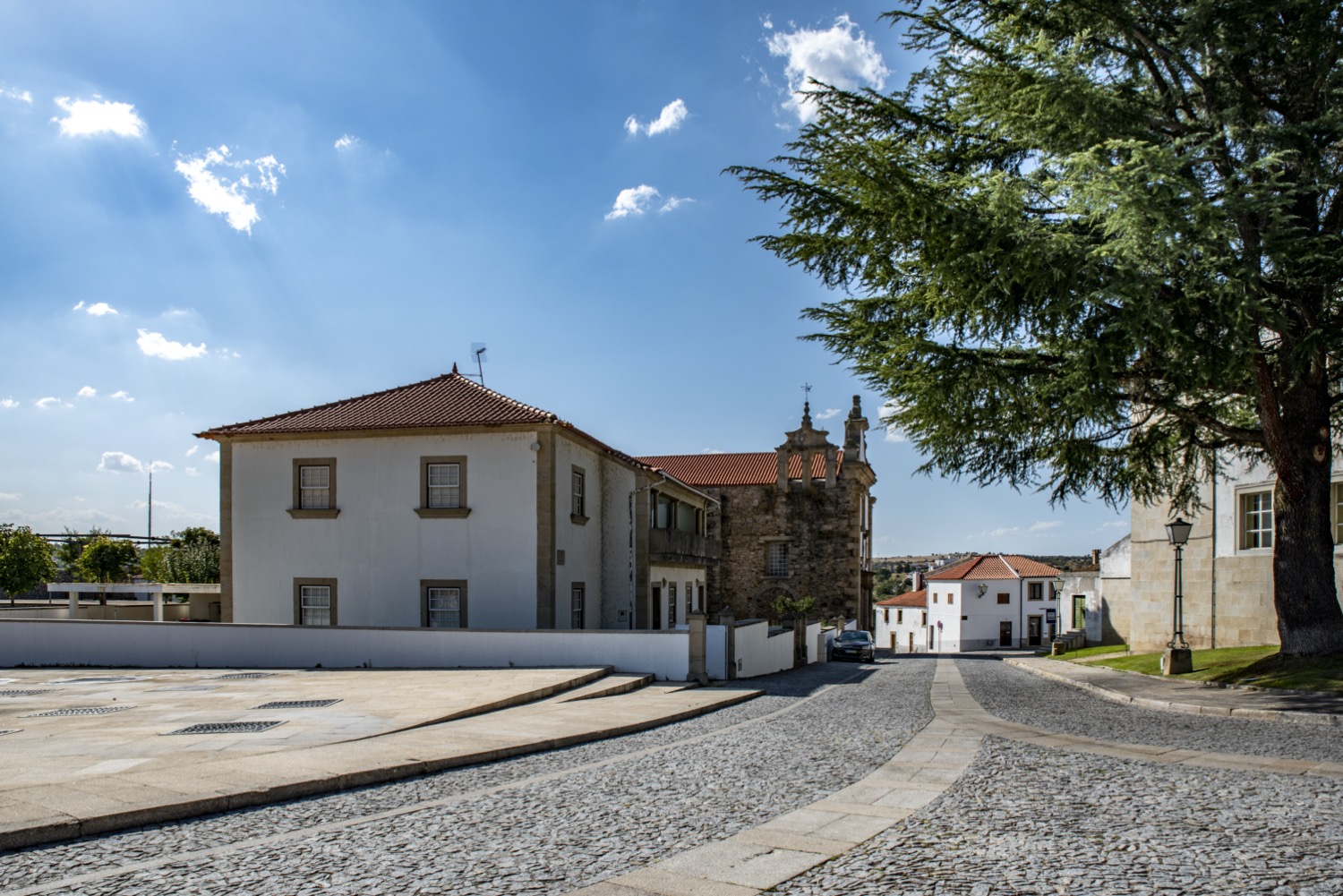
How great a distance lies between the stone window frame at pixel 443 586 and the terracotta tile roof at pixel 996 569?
52.2m

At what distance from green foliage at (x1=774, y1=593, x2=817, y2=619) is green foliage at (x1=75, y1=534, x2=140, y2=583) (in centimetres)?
3552

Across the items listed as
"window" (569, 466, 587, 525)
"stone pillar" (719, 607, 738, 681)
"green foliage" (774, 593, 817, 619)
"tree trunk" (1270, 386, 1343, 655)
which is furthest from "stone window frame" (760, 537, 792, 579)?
"tree trunk" (1270, 386, 1343, 655)

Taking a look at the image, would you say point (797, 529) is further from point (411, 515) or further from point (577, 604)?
point (411, 515)

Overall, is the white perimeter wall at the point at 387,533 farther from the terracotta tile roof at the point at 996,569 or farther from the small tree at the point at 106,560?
the terracotta tile roof at the point at 996,569

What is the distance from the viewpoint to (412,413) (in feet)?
78.5

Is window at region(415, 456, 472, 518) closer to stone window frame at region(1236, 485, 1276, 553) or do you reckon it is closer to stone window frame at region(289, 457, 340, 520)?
stone window frame at region(289, 457, 340, 520)

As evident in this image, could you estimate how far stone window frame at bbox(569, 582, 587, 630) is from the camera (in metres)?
24.0

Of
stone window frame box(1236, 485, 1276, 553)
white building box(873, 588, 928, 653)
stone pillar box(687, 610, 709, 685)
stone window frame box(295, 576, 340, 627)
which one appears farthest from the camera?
white building box(873, 588, 928, 653)

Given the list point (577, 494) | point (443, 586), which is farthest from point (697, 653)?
point (577, 494)

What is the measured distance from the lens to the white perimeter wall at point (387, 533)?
22312 millimetres

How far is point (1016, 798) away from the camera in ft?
22.7

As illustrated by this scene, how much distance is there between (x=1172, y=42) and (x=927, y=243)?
4.88 m

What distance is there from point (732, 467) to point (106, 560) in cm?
3418

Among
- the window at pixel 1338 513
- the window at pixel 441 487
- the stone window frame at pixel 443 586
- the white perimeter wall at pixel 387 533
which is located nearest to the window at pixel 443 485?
the window at pixel 441 487
